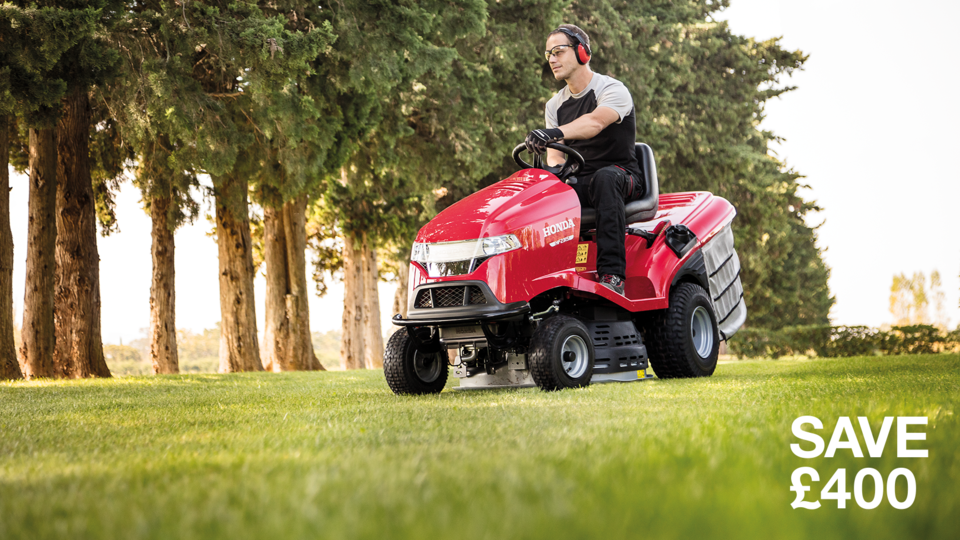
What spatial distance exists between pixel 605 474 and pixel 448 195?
1943 cm

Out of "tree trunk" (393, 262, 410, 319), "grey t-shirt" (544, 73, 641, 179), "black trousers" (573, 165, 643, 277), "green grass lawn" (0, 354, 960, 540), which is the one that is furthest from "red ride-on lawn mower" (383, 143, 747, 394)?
"tree trunk" (393, 262, 410, 319)

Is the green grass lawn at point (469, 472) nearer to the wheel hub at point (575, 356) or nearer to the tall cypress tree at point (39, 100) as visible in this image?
the wheel hub at point (575, 356)

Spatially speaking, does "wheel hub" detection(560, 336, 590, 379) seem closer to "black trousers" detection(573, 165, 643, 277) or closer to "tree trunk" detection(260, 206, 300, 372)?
"black trousers" detection(573, 165, 643, 277)

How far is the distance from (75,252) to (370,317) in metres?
14.3

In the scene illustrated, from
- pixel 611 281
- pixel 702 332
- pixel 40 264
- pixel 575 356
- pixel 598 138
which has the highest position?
pixel 40 264

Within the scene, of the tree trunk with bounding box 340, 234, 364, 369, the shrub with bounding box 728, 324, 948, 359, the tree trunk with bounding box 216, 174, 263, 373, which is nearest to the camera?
the tree trunk with bounding box 216, 174, 263, 373

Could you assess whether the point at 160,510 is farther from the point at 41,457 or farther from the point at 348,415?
the point at 348,415

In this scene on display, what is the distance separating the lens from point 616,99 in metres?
6.57

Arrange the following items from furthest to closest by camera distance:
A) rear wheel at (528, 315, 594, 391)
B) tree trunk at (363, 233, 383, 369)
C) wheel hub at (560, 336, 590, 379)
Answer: tree trunk at (363, 233, 383, 369), wheel hub at (560, 336, 590, 379), rear wheel at (528, 315, 594, 391)

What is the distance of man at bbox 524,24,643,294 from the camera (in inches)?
244

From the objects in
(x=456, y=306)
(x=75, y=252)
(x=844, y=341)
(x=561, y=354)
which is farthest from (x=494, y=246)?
(x=844, y=341)

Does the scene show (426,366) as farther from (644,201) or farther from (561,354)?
(644,201)

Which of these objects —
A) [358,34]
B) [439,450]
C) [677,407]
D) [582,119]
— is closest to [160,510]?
[439,450]

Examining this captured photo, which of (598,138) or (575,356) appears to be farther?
(598,138)
